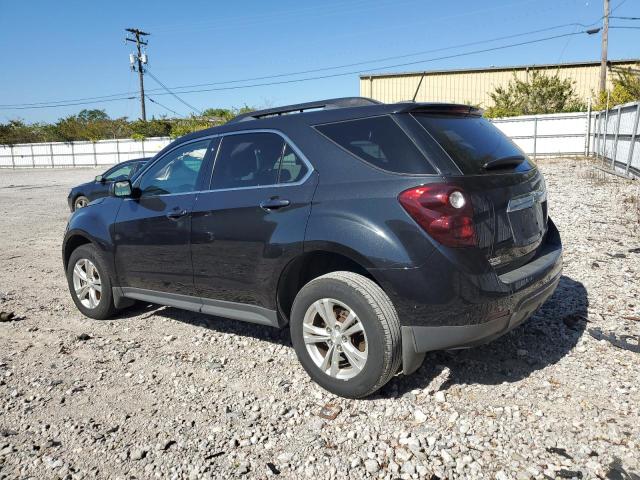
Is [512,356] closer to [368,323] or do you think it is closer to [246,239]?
[368,323]

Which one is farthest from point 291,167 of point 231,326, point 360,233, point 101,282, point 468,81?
point 468,81

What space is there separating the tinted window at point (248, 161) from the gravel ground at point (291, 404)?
4.43 feet

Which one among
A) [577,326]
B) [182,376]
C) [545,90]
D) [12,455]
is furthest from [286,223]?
[545,90]

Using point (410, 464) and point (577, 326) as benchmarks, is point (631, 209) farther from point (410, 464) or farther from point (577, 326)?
point (410, 464)

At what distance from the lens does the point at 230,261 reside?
3631mm

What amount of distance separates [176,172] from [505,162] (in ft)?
8.51

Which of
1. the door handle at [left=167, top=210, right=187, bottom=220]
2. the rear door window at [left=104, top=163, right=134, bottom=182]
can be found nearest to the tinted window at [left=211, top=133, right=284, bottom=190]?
the door handle at [left=167, top=210, right=187, bottom=220]

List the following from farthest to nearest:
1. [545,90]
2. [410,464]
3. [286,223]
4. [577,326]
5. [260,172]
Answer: [545,90], [577,326], [260,172], [286,223], [410,464]

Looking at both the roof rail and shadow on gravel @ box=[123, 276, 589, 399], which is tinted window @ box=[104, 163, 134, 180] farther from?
the roof rail

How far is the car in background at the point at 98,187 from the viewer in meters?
12.2

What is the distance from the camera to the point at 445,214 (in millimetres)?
2744

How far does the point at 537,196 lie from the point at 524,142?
25.2 m

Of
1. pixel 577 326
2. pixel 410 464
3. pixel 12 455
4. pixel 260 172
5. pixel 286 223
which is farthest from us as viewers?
pixel 577 326

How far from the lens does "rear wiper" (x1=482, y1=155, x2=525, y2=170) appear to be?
3102 millimetres
